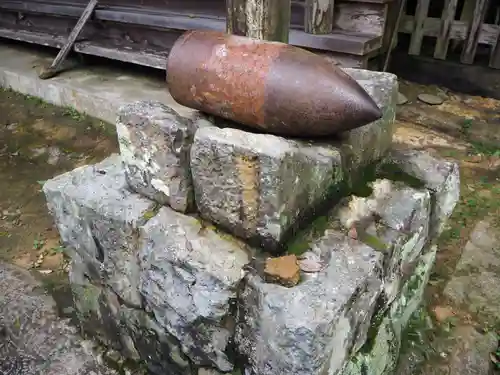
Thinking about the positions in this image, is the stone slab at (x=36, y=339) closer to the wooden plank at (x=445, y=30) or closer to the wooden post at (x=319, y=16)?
the wooden post at (x=319, y=16)

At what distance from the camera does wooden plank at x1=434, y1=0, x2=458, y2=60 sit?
175 inches

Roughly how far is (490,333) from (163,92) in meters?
3.71

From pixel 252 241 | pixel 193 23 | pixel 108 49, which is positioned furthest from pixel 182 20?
pixel 252 241

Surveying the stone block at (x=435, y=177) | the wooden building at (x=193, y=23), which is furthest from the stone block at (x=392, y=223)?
the wooden building at (x=193, y=23)

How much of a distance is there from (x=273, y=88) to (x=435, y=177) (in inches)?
38.2

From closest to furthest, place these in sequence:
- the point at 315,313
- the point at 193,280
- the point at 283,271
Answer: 1. the point at 315,313
2. the point at 283,271
3. the point at 193,280

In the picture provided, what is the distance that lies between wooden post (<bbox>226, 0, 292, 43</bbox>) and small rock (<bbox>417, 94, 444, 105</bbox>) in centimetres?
272

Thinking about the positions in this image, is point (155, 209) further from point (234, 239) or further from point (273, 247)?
point (273, 247)

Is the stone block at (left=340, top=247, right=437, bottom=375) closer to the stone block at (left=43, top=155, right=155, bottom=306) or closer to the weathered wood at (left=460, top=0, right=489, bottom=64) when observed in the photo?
the stone block at (left=43, top=155, right=155, bottom=306)

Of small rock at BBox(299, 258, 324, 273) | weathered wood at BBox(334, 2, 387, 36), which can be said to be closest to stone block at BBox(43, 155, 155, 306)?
small rock at BBox(299, 258, 324, 273)

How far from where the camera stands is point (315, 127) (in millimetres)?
1555

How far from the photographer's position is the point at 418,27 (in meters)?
4.69

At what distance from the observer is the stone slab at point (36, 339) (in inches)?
82.8

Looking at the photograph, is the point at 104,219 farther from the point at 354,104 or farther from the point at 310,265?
the point at 354,104
